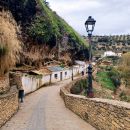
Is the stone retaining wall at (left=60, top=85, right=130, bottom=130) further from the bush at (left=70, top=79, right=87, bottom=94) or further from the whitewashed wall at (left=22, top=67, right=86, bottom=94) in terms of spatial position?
the bush at (left=70, top=79, right=87, bottom=94)

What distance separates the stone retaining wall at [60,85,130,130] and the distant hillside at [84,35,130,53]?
111132 millimetres

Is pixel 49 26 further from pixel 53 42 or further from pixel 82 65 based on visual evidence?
pixel 82 65

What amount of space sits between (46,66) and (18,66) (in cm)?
1263

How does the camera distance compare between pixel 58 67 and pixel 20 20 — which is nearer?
pixel 20 20

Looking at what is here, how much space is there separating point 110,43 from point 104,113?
125438mm

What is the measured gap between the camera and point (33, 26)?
159 ft

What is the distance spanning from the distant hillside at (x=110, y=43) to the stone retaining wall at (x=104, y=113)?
111 metres

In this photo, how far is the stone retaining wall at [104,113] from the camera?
38.3ft

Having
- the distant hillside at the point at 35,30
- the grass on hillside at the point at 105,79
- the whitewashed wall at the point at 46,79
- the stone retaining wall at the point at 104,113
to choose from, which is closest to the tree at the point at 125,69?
the grass on hillside at the point at 105,79

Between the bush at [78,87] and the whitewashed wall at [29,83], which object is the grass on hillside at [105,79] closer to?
the bush at [78,87]

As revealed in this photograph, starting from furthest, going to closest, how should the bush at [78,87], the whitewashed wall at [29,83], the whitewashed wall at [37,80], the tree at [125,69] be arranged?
1. the tree at [125,69]
2. the bush at [78,87]
3. the whitewashed wall at [37,80]
4. the whitewashed wall at [29,83]

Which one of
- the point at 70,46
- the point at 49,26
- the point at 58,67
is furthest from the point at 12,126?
the point at 70,46

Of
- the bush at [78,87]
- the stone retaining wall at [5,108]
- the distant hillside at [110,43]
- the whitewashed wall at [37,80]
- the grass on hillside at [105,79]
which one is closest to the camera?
the stone retaining wall at [5,108]

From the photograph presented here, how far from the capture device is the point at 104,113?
13984 millimetres
